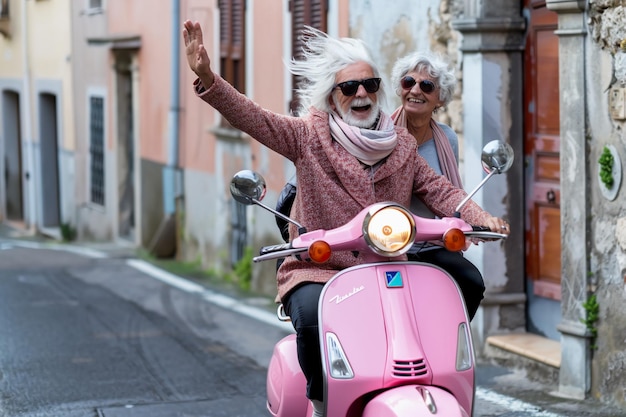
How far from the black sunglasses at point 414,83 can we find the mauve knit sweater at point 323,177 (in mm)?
769

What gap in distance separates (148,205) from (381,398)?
44.7ft

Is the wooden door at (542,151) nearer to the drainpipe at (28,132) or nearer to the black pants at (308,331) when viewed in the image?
the black pants at (308,331)

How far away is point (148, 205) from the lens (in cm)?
1723

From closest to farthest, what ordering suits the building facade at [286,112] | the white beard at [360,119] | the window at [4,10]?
the white beard at [360,119] < the building facade at [286,112] < the window at [4,10]

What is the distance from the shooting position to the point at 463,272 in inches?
180

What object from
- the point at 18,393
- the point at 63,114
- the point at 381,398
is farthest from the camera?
the point at 63,114

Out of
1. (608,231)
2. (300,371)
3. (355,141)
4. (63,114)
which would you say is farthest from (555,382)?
(63,114)

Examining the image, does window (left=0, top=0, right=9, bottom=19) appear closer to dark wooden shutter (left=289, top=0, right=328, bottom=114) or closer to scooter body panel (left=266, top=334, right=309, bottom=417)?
dark wooden shutter (left=289, top=0, right=328, bottom=114)

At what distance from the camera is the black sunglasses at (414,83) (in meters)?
5.22

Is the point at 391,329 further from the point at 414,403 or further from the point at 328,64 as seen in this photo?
the point at 328,64

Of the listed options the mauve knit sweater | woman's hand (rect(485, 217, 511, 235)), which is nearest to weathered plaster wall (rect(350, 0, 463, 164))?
the mauve knit sweater

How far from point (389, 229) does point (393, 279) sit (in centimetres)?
20

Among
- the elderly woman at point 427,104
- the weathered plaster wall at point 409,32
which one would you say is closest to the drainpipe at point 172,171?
the weathered plaster wall at point 409,32

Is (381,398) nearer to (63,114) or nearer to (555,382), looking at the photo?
(555,382)
